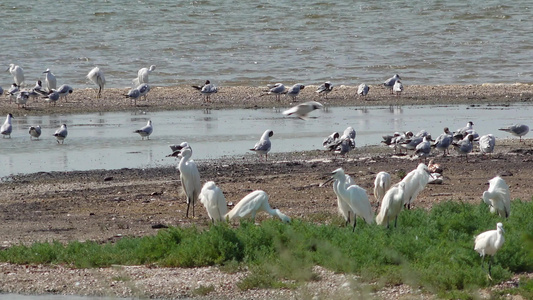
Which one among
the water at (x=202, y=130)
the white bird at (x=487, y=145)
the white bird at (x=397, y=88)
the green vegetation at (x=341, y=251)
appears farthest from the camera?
the white bird at (x=397, y=88)

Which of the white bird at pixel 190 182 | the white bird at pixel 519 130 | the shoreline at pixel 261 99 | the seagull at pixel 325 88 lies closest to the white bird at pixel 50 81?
the shoreline at pixel 261 99

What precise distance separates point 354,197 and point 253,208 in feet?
4.30

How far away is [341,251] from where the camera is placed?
9.57 meters

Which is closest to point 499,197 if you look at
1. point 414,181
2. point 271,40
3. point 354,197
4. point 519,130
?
point 414,181

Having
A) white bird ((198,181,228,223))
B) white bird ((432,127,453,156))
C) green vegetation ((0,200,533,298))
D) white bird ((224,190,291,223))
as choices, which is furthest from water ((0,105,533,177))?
green vegetation ((0,200,533,298))

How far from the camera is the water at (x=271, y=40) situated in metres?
35.1

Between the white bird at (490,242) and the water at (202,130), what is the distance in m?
9.14

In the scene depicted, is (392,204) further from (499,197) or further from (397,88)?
(397,88)

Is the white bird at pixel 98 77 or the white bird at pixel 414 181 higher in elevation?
the white bird at pixel 98 77

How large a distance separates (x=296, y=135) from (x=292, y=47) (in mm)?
21081

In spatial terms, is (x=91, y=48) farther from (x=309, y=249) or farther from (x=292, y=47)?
(x=309, y=249)

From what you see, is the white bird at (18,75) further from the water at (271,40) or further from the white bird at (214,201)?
the white bird at (214,201)

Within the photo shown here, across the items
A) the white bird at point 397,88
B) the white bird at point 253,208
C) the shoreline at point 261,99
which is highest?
the white bird at point 397,88

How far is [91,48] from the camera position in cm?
4172
